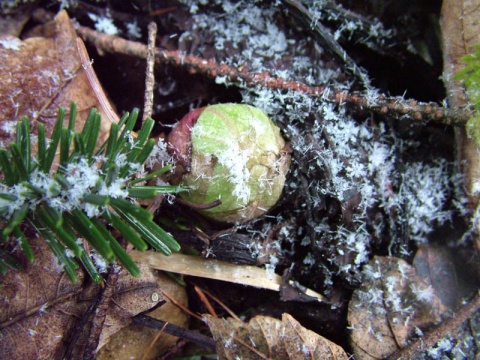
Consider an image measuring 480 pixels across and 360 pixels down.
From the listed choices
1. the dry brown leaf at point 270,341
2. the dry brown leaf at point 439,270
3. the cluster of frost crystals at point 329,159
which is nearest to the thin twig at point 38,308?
the dry brown leaf at point 270,341

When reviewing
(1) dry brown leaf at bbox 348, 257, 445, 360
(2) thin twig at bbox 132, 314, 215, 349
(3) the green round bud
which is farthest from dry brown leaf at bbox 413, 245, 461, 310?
(2) thin twig at bbox 132, 314, 215, 349

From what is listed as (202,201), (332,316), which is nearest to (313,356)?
(332,316)

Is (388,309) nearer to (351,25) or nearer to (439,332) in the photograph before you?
(439,332)

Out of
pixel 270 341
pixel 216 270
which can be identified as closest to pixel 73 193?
pixel 216 270

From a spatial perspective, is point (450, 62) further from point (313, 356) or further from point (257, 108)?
point (313, 356)

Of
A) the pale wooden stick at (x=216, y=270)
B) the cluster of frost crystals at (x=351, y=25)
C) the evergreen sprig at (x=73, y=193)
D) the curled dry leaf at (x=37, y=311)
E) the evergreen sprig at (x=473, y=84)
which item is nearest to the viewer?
the evergreen sprig at (x=73, y=193)

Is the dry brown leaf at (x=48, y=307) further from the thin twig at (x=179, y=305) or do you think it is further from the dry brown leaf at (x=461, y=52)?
the dry brown leaf at (x=461, y=52)

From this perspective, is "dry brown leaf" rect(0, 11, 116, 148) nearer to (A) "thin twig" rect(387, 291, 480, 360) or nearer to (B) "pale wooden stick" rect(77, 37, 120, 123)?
(B) "pale wooden stick" rect(77, 37, 120, 123)
